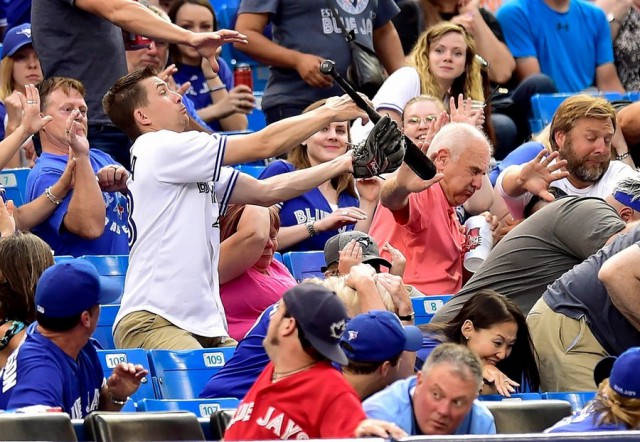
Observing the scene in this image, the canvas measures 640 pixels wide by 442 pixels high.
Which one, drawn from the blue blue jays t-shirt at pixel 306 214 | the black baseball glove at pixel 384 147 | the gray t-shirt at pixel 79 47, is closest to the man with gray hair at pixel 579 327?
the black baseball glove at pixel 384 147

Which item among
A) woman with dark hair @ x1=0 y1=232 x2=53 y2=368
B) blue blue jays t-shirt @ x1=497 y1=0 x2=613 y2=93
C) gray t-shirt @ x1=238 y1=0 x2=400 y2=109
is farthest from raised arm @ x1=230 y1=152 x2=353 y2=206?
blue blue jays t-shirt @ x1=497 y1=0 x2=613 y2=93

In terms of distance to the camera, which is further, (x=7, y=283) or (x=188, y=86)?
(x=188, y=86)

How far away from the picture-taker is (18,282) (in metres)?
5.63

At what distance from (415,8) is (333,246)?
3.96 m

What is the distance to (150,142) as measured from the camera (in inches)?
247

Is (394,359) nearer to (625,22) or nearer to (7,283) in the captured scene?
(7,283)

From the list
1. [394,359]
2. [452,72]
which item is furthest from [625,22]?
[394,359]

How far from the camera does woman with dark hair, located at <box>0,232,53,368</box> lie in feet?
18.4

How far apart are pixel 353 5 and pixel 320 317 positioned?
5.02 meters

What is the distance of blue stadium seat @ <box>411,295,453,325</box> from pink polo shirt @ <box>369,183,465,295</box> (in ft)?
1.15

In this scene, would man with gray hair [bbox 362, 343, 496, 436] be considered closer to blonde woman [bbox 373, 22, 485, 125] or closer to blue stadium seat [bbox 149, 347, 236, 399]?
blue stadium seat [bbox 149, 347, 236, 399]

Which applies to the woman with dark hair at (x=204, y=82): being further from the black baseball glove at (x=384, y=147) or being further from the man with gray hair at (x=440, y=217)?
the black baseball glove at (x=384, y=147)

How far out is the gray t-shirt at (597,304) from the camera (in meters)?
6.05

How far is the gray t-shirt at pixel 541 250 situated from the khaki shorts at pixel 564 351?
0.30 m
